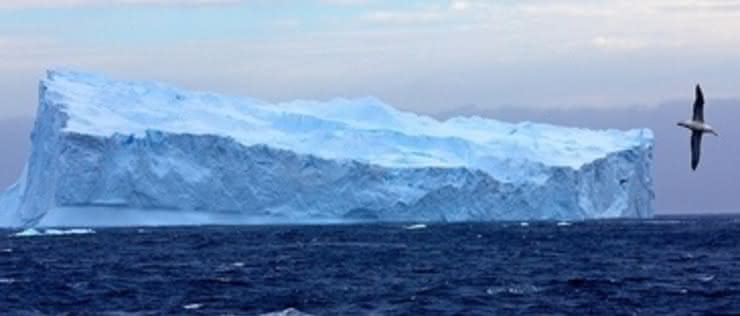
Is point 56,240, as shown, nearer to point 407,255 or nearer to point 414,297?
point 407,255

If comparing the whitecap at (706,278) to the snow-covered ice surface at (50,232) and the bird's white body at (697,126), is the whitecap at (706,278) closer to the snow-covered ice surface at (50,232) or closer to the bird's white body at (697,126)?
the bird's white body at (697,126)

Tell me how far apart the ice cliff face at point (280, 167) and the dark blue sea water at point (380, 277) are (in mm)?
10037

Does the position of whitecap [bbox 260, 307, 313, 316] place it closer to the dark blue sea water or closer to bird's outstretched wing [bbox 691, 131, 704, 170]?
the dark blue sea water

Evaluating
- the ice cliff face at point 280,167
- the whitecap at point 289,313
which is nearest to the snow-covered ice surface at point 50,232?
the ice cliff face at point 280,167

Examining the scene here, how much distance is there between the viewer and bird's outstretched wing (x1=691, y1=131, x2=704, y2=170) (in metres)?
12.3

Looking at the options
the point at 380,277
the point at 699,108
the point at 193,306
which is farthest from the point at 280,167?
the point at 699,108

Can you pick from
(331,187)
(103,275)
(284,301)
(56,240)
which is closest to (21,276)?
(103,275)

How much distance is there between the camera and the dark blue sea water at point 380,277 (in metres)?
22.5

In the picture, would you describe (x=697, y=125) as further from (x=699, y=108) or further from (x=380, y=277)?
(x=380, y=277)

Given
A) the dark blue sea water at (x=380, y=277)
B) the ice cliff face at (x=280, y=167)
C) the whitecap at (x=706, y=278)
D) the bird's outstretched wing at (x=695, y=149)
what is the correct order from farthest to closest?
the ice cliff face at (x=280, y=167) → the whitecap at (x=706, y=278) → the dark blue sea water at (x=380, y=277) → the bird's outstretched wing at (x=695, y=149)

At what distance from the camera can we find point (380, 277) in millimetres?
28906

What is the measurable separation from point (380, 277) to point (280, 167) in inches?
1218

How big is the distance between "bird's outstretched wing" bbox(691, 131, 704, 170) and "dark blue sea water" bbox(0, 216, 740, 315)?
851 cm

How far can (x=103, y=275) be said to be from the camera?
101 feet
